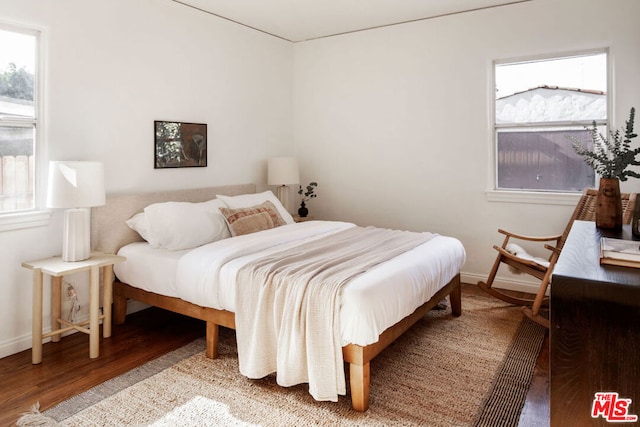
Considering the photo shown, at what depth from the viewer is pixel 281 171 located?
4805 millimetres

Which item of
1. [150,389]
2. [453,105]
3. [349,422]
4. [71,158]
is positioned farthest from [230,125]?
[349,422]

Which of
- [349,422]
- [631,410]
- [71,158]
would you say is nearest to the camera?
[631,410]

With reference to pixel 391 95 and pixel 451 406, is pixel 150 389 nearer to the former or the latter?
pixel 451 406

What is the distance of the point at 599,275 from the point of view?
48.1 inches

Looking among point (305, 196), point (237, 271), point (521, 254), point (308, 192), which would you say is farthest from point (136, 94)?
point (521, 254)

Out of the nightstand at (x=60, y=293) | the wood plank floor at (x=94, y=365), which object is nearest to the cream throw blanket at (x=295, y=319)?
the wood plank floor at (x=94, y=365)

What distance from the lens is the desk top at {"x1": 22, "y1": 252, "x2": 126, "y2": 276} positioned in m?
2.73

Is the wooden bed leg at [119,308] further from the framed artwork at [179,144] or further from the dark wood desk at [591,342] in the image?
the dark wood desk at [591,342]

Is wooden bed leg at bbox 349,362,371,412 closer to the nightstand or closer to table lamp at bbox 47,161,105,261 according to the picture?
the nightstand

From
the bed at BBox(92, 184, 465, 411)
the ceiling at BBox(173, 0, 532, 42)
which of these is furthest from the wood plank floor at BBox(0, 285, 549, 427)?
the ceiling at BBox(173, 0, 532, 42)

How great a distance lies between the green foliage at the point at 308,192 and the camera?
521 centimetres

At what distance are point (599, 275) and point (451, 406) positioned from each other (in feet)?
4.51

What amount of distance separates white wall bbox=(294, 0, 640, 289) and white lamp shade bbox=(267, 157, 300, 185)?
606 millimetres

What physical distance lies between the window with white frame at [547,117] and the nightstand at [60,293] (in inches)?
140
